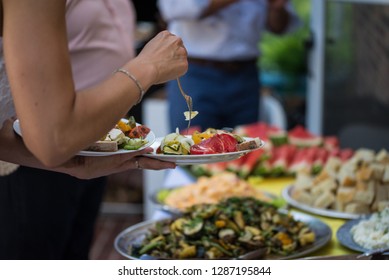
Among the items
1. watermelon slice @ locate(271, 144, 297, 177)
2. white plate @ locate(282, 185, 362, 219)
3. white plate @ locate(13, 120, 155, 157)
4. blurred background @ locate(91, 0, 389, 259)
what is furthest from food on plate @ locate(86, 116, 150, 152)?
blurred background @ locate(91, 0, 389, 259)

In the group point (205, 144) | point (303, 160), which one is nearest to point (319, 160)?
point (303, 160)

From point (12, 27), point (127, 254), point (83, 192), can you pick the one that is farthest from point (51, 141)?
point (83, 192)

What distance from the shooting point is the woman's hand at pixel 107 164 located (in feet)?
5.43

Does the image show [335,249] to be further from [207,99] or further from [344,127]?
[344,127]

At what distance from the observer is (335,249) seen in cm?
218

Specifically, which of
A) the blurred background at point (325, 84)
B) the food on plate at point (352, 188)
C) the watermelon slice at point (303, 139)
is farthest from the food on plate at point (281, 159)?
the blurred background at point (325, 84)

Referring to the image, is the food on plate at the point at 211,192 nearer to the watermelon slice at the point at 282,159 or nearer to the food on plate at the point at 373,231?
the watermelon slice at the point at 282,159

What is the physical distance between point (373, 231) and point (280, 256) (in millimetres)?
275

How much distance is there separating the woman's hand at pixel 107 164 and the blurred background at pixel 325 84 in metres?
1.98

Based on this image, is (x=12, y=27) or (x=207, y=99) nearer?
(x=12, y=27)

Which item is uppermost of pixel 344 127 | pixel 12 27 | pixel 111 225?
pixel 12 27

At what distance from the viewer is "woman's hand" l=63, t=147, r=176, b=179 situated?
166cm

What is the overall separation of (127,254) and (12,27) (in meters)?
0.95

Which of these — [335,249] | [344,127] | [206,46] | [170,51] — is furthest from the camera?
[344,127]
